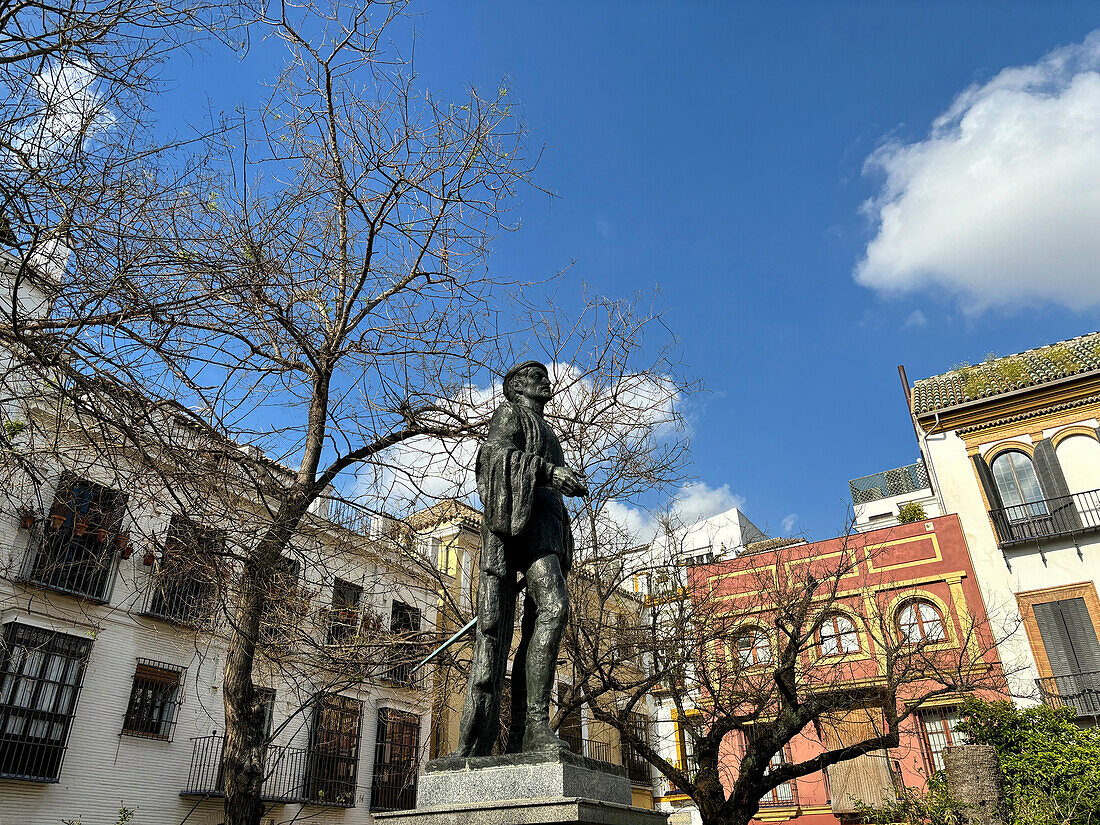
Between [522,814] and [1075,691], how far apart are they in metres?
18.4

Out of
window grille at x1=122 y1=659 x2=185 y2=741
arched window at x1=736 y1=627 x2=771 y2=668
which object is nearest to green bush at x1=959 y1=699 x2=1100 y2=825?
arched window at x1=736 y1=627 x2=771 y2=668

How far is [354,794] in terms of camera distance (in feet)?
61.2

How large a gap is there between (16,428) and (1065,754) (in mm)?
16565

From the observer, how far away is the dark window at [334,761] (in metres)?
17.6

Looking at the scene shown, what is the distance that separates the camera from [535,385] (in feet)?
17.8

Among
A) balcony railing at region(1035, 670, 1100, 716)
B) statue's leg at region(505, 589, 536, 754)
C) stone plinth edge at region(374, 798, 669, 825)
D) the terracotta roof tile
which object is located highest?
the terracotta roof tile

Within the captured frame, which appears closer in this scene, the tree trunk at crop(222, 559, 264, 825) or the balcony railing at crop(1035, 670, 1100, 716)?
the tree trunk at crop(222, 559, 264, 825)

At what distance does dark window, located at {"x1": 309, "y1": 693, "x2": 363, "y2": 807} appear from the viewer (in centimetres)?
1759

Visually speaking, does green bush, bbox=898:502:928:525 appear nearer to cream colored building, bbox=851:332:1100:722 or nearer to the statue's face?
cream colored building, bbox=851:332:1100:722

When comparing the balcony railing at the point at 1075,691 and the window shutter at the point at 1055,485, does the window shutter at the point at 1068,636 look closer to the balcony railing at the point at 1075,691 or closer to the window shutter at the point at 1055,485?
the balcony railing at the point at 1075,691

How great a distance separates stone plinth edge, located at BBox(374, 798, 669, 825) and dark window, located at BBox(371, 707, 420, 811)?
15672 mm

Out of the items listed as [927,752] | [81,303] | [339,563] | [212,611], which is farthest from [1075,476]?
[81,303]

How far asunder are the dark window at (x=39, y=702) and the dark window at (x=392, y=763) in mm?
7020

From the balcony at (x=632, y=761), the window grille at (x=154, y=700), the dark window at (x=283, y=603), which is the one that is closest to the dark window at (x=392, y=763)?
the window grille at (x=154, y=700)
